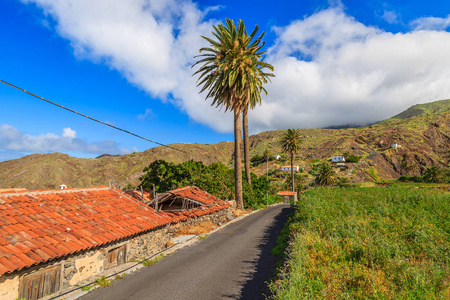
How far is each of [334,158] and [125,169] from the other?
435 ft

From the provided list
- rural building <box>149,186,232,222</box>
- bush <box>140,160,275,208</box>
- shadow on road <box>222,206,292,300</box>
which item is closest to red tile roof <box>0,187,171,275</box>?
rural building <box>149,186,232,222</box>

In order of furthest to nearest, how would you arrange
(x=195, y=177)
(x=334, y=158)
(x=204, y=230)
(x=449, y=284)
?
1. (x=334, y=158)
2. (x=195, y=177)
3. (x=204, y=230)
4. (x=449, y=284)

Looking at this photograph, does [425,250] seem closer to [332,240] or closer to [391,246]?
[391,246]

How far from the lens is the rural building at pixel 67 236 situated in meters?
9.48

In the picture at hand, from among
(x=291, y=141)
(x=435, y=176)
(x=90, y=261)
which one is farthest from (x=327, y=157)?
(x=90, y=261)

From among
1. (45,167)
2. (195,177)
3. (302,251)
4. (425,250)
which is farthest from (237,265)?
(45,167)

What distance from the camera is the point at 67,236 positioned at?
11.6 metres

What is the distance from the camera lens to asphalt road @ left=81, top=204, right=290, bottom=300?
9.98m

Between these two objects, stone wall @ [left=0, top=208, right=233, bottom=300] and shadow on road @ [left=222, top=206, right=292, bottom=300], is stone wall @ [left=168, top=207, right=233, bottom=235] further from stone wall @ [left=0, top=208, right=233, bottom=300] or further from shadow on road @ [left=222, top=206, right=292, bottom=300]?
shadow on road @ [left=222, top=206, right=292, bottom=300]

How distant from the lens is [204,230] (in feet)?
74.4

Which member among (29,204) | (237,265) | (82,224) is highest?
(29,204)

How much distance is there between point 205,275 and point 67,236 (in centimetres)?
660

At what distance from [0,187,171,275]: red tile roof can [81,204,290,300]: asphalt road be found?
2.36 metres

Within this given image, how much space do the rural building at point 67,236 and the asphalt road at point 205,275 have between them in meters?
1.71
